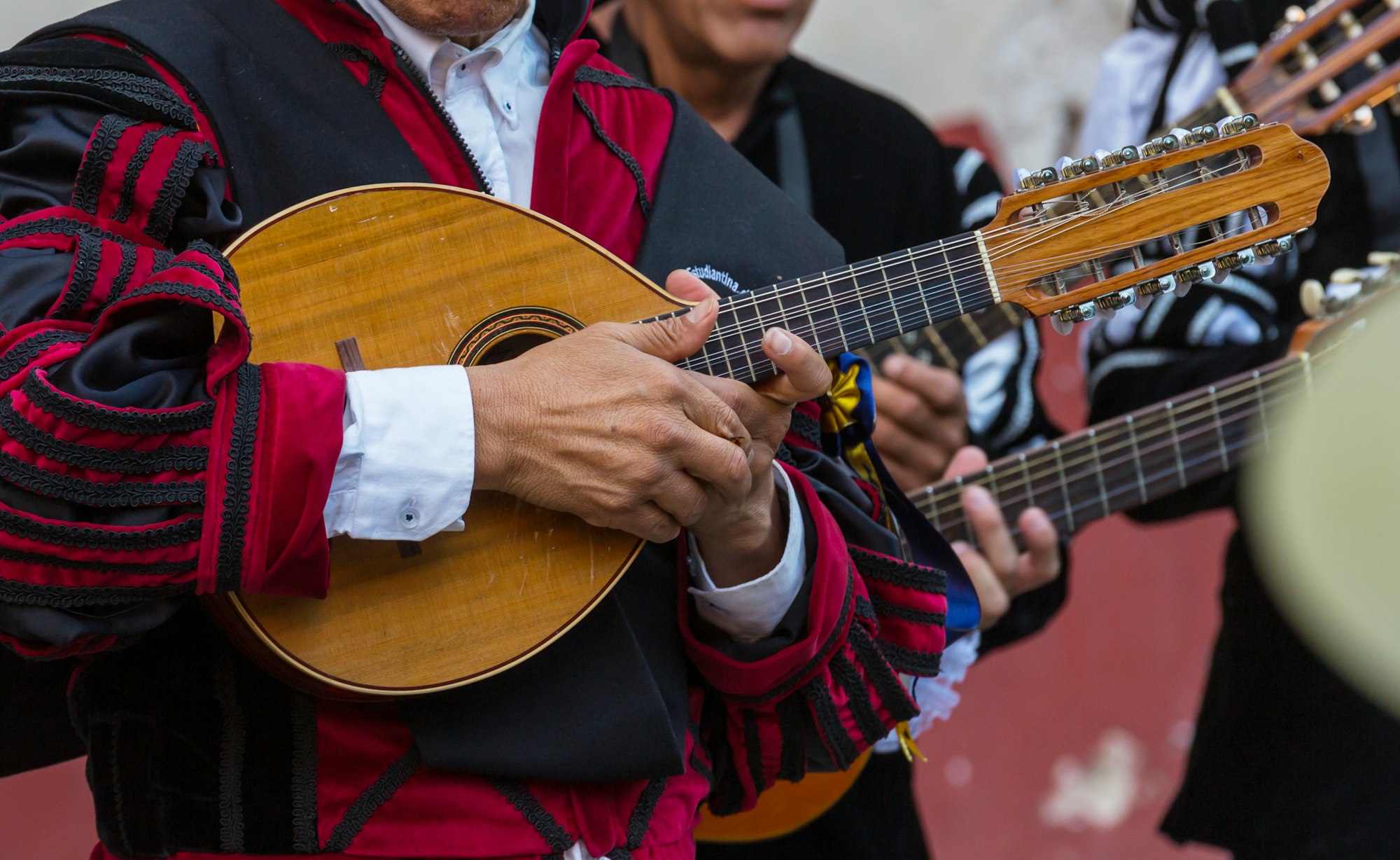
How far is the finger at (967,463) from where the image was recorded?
2.35 m

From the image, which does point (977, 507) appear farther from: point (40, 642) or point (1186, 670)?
point (1186, 670)

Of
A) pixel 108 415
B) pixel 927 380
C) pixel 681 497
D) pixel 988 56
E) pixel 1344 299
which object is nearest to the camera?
pixel 108 415

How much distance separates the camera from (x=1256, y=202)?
1516 mm

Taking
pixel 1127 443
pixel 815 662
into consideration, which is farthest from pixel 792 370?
pixel 1127 443

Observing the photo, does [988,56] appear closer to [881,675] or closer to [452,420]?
[881,675]

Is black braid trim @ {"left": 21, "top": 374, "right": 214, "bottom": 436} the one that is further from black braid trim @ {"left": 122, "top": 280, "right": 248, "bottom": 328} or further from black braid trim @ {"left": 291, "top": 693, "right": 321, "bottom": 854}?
black braid trim @ {"left": 291, "top": 693, "right": 321, "bottom": 854}

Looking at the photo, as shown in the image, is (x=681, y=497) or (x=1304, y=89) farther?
(x=1304, y=89)

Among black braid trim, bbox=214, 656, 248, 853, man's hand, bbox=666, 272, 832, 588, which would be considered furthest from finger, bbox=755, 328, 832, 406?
black braid trim, bbox=214, 656, 248, 853

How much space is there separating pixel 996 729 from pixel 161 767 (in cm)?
268

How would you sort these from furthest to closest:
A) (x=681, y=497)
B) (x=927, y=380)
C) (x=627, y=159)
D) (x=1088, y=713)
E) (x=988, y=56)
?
(x=988, y=56) → (x=1088, y=713) → (x=927, y=380) → (x=627, y=159) → (x=681, y=497)

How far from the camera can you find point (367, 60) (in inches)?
58.3

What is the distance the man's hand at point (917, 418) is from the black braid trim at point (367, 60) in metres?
1.15

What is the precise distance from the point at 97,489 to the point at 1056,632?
119 inches

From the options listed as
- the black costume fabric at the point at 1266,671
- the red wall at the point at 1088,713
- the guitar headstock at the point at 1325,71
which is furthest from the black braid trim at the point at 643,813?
the red wall at the point at 1088,713
